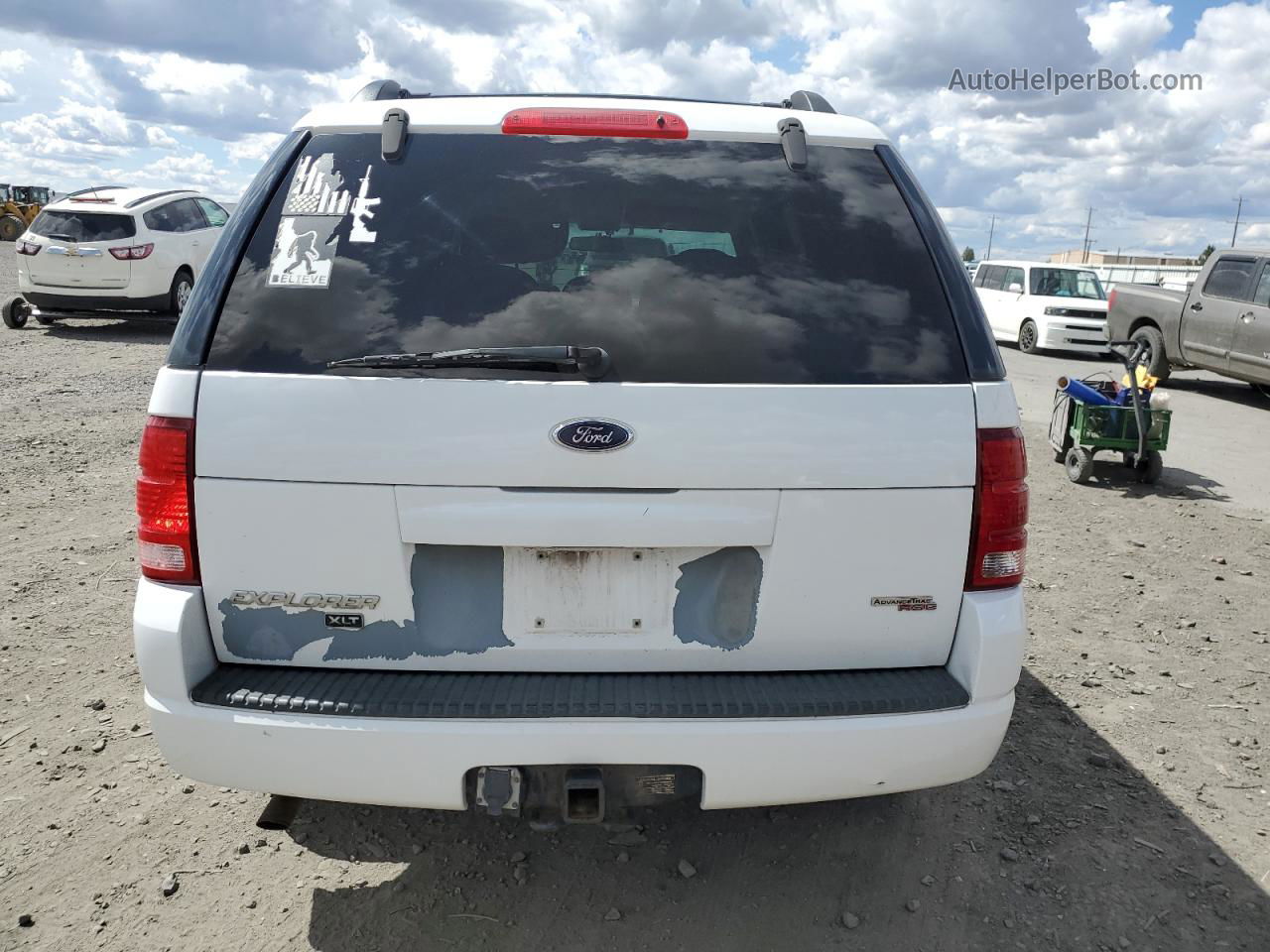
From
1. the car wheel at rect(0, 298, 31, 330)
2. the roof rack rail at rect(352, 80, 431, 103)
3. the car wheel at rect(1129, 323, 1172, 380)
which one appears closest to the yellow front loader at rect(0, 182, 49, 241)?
the car wheel at rect(0, 298, 31, 330)

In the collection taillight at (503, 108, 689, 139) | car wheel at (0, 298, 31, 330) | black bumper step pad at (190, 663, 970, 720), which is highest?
taillight at (503, 108, 689, 139)

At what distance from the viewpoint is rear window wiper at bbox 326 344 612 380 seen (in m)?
2.25

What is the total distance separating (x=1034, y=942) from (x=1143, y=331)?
13.8 meters

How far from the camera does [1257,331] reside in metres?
12.4

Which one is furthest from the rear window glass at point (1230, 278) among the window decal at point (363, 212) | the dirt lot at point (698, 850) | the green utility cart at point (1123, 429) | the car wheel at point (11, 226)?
the car wheel at point (11, 226)

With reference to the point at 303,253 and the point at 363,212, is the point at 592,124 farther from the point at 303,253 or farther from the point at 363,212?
the point at 303,253

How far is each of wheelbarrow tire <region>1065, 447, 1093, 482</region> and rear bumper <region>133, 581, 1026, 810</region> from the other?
6356mm

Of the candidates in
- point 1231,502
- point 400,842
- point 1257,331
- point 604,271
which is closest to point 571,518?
point 604,271

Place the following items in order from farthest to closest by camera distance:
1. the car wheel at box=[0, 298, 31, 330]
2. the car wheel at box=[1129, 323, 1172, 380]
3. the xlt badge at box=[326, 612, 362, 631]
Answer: the car wheel at box=[0, 298, 31, 330]
the car wheel at box=[1129, 323, 1172, 380]
the xlt badge at box=[326, 612, 362, 631]

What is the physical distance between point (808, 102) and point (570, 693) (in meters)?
2.05

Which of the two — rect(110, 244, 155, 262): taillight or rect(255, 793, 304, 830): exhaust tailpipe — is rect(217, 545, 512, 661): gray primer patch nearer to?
rect(255, 793, 304, 830): exhaust tailpipe

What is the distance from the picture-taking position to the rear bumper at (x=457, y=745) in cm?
222

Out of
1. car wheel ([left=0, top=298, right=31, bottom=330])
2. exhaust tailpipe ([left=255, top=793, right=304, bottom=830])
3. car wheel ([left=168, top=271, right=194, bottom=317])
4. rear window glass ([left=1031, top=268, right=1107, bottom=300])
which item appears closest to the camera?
exhaust tailpipe ([left=255, top=793, right=304, bottom=830])

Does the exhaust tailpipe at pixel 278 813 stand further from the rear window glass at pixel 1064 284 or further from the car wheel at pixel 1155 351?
the rear window glass at pixel 1064 284
